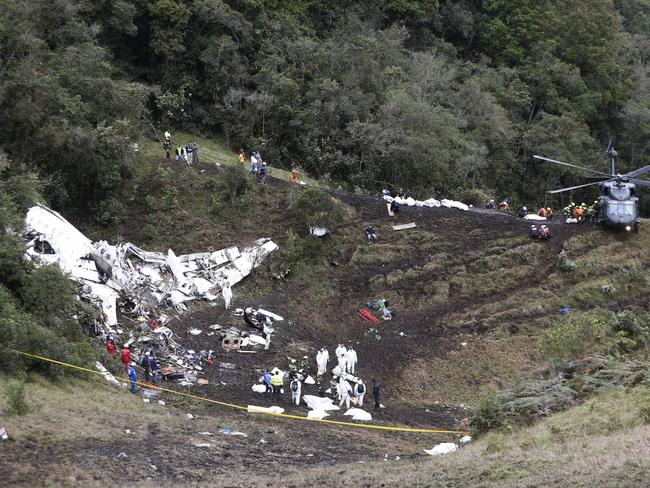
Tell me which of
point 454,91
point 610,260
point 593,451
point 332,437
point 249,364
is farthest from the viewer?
point 454,91

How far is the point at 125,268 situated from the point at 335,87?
1827 cm

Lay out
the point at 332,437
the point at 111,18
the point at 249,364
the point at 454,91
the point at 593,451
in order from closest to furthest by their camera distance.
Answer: the point at 593,451 < the point at 332,437 < the point at 249,364 < the point at 111,18 < the point at 454,91

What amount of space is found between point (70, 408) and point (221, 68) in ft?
92.6

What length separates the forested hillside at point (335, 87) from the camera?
3362cm

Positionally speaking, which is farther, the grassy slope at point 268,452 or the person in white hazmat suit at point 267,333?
the person in white hazmat suit at point 267,333

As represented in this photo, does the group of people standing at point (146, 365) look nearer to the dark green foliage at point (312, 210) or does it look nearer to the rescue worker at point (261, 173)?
the dark green foliage at point (312, 210)

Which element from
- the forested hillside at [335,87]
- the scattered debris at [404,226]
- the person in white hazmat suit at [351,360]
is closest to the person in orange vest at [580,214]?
the forested hillside at [335,87]

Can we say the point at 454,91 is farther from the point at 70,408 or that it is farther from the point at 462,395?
the point at 70,408

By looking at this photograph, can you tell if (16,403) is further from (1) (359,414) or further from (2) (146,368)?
(1) (359,414)

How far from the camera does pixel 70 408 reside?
65.2ft

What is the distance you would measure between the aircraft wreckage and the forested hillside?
126 inches

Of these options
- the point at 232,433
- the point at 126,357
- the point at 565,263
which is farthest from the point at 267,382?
the point at 565,263

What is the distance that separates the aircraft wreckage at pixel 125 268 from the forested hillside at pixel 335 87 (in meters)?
3.21

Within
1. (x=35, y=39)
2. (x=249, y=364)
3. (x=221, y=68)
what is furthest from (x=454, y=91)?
(x=249, y=364)
